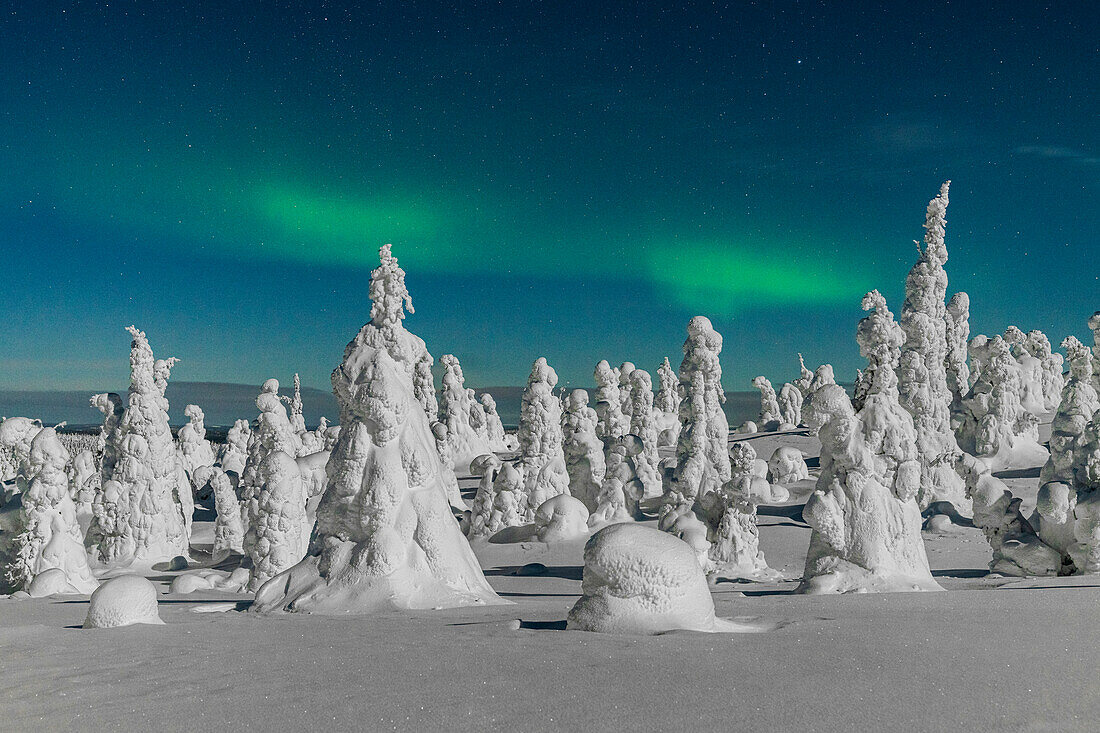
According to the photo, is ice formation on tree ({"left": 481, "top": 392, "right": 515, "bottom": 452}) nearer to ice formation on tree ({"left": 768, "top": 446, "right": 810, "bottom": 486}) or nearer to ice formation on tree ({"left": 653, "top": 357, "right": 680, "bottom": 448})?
ice formation on tree ({"left": 653, "top": 357, "right": 680, "bottom": 448})

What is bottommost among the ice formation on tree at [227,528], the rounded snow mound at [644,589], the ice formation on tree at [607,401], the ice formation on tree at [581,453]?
the ice formation on tree at [227,528]

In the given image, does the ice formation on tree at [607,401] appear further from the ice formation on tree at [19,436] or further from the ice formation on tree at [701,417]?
the ice formation on tree at [19,436]

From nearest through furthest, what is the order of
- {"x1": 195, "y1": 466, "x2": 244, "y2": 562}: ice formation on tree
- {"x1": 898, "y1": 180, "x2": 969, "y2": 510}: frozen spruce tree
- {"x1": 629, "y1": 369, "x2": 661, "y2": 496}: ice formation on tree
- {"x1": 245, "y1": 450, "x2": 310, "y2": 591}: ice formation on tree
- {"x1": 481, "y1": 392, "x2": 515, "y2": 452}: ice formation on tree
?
{"x1": 245, "y1": 450, "x2": 310, "y2": 591}: ice formation on tree → {"x1": 195, "y1": 466, "x2": 244, "y2": 562}: ice formation on tree → {"x1": 898, "y1": 180, "x2": 969, "y2": 510}: frozen spruce tree → {"x1": 629, "y1": 369, "x2": 661, "y2": 496}: ice formation on tree → {"x1": 481, "y1": 392, "x2": 515, "y2": 452}: ice formation on tree

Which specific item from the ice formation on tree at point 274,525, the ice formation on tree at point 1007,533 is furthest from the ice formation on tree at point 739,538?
the ice formation on tree at point 274,525

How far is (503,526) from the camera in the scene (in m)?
20.2

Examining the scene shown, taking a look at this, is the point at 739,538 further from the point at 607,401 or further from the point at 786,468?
the point at 607,401

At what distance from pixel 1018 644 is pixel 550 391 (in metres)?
20.0

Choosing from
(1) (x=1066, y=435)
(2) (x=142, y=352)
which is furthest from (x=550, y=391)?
(1) (x=1066, y=435)

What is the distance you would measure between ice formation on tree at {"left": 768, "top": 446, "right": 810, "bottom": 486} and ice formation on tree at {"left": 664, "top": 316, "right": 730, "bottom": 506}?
1777 mm

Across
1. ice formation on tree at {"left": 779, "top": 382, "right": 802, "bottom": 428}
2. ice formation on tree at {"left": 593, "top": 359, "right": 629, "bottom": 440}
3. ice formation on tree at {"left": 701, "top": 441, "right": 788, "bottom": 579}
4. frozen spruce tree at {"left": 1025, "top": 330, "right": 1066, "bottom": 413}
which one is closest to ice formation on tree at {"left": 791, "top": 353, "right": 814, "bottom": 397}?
ice formation on tree at {"left": 779, "top": 382, "right": 802, "bottom": 428}

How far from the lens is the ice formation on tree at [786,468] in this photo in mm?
23906

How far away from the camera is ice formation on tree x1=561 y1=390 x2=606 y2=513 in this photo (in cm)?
2507

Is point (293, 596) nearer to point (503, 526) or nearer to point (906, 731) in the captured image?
point (906, 731)

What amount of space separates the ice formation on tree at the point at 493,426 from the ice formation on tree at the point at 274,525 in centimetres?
3310
